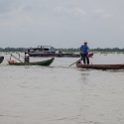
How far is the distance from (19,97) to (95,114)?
316 cm

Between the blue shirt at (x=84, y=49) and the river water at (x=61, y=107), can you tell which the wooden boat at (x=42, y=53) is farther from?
the river water at (x=61, y=107)

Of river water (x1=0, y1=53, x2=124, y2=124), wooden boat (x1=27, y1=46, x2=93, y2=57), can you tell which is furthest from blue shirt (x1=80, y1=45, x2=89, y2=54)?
wooden boat (x1=27, y1=46, x2=93, y2=57)

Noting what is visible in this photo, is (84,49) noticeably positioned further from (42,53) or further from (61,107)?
(42,53)

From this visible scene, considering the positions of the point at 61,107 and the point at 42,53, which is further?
the point at 42,53

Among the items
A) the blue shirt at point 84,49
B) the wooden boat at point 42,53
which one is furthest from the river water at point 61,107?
the wooden boat at point 42,53

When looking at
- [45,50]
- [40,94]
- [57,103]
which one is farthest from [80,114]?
[45,50]

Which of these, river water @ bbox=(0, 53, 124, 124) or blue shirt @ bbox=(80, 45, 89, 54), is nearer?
river water @ bbox=(0, 53, 124, 124)

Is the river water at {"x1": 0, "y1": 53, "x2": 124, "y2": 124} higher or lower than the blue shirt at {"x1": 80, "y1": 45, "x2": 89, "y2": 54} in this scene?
lower

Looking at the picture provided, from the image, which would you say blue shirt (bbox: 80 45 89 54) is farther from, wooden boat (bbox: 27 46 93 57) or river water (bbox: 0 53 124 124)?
wooden boat (bbox: 27 46 93 57)

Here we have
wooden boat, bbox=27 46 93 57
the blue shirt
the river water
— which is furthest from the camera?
wooden boat, bbox=27 46 93 57

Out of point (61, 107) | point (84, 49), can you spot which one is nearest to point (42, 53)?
point (84, 49)

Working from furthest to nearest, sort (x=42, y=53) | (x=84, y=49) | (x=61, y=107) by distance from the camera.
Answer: (x=42, y=53), (x=84, y=49), (x=61, y=107)

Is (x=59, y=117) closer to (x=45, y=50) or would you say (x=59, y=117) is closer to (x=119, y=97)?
(x=119, y=97)

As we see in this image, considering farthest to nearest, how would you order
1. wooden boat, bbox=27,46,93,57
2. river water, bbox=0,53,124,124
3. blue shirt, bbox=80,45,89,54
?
1. wooden boat, bbox=27,46,93,57
2. blue shirt, bbox=80,45,89,54
3. river water, bbox=0,53,124,124
